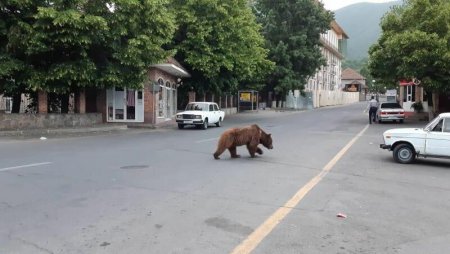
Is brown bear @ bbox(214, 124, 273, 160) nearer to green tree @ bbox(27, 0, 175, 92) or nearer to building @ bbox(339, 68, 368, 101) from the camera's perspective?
green tree @ bbox(27, 0, 175, 92)

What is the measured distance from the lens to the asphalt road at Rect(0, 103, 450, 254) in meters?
5.86

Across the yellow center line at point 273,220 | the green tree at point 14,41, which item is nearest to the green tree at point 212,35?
the green tree at point 14,41

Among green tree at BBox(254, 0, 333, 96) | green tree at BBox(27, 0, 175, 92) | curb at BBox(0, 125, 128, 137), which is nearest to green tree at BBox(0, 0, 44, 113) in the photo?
green tree at BBox(27, 0, 175, 92)

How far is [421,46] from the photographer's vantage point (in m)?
29.9

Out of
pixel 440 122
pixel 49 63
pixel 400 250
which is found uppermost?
pixel 49 63

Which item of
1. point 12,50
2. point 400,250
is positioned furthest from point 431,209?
point 12,50

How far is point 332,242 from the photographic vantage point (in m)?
5.93

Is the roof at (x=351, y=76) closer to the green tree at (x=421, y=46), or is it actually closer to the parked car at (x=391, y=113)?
the parked car at (x=391, y=113)

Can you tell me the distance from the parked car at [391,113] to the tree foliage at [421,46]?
6.91ft

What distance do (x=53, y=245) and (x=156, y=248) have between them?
A: 3.92ft

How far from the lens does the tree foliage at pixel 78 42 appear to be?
72.4 feet

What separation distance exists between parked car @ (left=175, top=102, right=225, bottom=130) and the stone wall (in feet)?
16.5

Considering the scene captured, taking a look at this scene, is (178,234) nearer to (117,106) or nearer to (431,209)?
(431,209)

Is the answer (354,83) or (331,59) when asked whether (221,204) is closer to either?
(331,59)
